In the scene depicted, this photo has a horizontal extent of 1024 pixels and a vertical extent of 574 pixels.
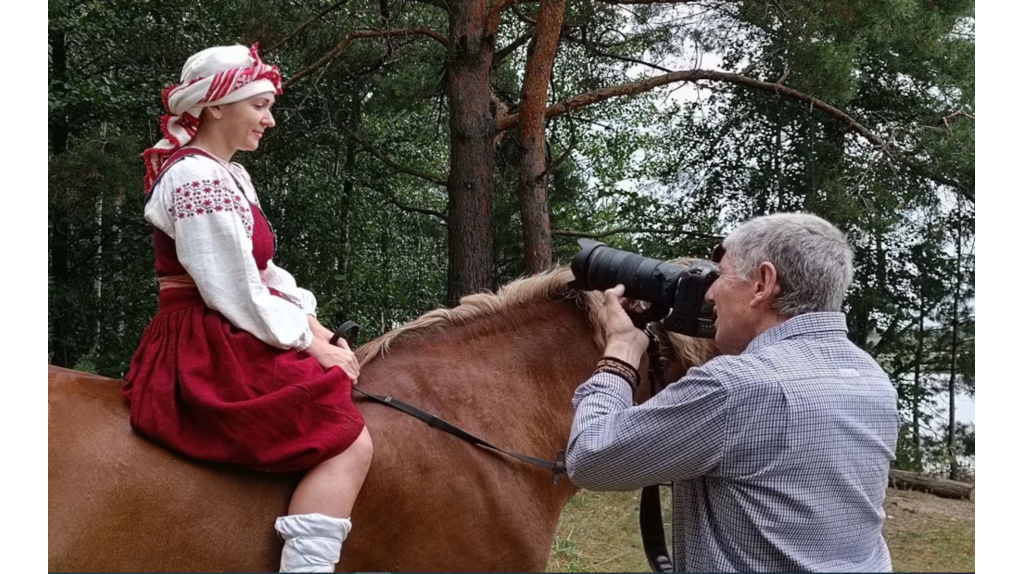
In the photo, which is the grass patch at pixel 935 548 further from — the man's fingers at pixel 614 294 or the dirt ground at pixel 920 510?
the man's fingers at pixel 614 294

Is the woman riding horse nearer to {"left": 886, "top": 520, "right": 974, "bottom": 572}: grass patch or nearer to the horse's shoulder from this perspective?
the horse's shoulder

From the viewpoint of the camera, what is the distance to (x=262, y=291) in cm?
183

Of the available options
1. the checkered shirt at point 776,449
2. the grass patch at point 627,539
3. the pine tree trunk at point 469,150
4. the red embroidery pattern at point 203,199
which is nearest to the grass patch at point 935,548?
the grass patch at point 627,539

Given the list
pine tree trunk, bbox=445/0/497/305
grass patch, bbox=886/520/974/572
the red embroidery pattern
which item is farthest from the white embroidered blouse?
pine tree trunk, bbox=445/0/497/305

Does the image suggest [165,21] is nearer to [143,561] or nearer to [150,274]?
[150,274]

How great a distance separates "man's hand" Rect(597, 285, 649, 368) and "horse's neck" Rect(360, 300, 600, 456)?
453 mm

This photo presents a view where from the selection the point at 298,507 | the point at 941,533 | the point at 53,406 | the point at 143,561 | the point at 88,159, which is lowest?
the point at 941,533

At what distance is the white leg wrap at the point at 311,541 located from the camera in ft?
5.80

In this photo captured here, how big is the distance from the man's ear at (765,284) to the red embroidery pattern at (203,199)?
1164 millimetres

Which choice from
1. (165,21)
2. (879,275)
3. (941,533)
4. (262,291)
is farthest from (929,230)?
(165,21)

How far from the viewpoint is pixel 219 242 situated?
178 cm

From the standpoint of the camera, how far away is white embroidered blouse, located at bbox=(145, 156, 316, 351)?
5.85 ft

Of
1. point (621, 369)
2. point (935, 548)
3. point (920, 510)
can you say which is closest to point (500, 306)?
point (621, 369)

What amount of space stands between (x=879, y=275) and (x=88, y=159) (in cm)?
574
